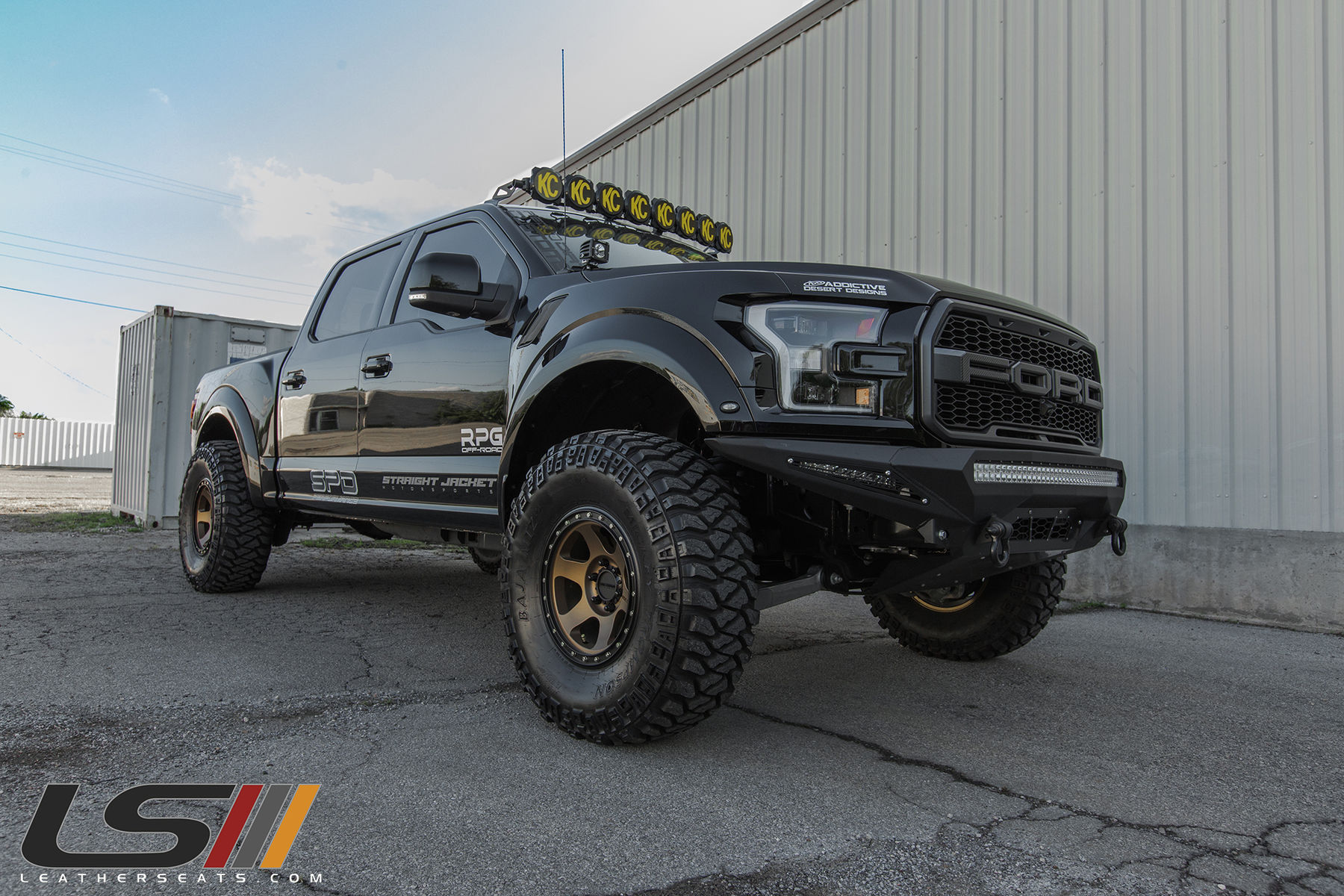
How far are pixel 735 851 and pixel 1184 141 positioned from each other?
18.3 feet

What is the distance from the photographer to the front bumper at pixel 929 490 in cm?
232

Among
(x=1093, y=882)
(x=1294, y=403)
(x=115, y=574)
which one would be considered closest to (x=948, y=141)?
(x=1294, y=403)

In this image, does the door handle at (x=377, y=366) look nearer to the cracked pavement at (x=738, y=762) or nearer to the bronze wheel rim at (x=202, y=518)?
the cracked pavement at (x=738, y=762)

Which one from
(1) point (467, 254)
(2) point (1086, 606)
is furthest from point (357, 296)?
(2) point (1086, 606)

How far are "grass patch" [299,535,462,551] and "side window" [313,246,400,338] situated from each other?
340 centimetres

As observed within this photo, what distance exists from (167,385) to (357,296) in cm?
627

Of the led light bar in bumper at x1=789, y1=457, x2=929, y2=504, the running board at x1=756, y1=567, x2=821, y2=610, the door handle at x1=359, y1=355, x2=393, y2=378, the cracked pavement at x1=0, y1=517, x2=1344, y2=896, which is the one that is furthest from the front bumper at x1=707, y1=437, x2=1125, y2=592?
the door handle at x1=359, y1=355, x2=393, y2=378

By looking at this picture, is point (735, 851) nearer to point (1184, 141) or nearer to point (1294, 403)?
point (1294, 403)

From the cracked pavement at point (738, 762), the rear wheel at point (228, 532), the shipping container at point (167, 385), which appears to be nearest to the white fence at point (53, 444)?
the shipping container at point (167, 385)

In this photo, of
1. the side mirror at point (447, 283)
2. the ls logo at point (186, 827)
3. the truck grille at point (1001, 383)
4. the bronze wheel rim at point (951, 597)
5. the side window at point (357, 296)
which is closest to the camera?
the ls logo at point (186, 827)

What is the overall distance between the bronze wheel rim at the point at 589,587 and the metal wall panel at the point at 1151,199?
4397 millimetres

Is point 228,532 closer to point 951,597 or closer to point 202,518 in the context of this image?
point 202,518

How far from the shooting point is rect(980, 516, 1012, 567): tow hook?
7.76 feet

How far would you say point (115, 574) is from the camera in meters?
5.93
